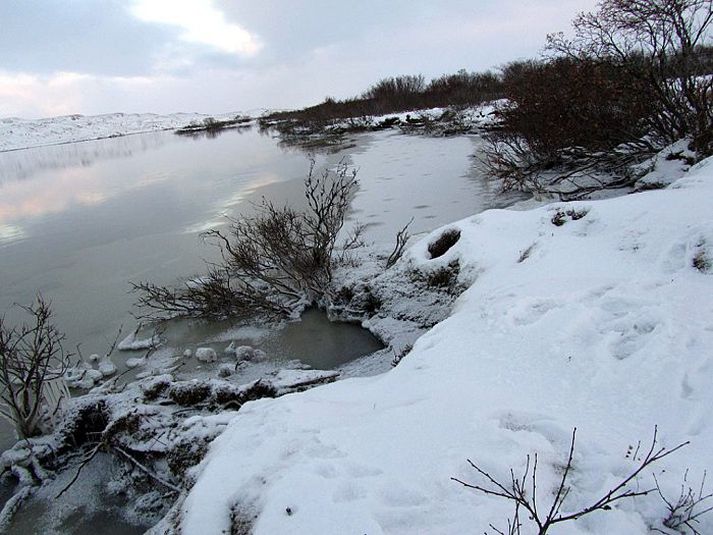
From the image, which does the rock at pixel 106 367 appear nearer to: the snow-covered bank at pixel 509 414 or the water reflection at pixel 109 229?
the water reflection at pixel 109 229

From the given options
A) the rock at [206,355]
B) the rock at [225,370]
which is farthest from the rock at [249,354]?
the rock at [206,355]

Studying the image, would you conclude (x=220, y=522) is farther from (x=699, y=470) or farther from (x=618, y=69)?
(x=618, y=69)

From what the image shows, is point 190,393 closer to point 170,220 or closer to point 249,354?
point 249,354

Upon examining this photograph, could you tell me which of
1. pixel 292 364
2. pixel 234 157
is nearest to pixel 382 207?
pixel 292 364

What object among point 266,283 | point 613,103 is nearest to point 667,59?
point 613,103

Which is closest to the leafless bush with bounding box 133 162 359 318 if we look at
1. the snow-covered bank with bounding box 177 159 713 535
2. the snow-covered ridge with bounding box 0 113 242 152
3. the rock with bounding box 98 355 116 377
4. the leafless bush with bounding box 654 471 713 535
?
the rock with bounding box 98 355 116 377

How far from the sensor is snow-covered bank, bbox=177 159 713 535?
93.6 inches

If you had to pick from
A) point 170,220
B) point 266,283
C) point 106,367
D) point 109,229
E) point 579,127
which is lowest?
point 106,367

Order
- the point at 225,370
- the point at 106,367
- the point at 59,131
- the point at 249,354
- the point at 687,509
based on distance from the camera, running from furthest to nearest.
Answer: the point at 59,131
the point at 106,367
the point at 249,354
the point at 225,370
the point at 687,509

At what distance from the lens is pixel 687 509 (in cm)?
210

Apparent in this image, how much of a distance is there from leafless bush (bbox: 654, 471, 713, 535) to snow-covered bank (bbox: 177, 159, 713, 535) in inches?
1.7

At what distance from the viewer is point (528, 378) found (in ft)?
10.9

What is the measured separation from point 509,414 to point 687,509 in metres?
1.00

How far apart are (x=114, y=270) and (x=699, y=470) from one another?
34.5ft
